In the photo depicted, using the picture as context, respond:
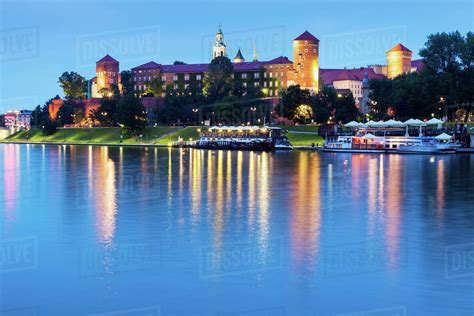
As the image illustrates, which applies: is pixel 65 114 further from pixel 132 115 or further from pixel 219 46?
pixel 219 46

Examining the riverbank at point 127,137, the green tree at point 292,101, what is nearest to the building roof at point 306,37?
the green tree at point 292,101

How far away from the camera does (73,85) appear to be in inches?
5886

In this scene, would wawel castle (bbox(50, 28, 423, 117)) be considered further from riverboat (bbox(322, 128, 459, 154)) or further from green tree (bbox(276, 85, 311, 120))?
riverboat (bbox(322, 128, 459, 154))

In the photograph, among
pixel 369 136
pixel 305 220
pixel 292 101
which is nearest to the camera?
pixel 305 220

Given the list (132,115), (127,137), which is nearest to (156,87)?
(127,137)

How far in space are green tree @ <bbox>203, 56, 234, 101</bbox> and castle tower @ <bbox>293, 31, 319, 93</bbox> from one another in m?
13.7

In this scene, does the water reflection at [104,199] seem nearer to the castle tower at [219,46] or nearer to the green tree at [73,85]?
the green tree at [73,85]

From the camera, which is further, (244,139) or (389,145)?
(244,139)

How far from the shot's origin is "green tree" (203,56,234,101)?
108 m

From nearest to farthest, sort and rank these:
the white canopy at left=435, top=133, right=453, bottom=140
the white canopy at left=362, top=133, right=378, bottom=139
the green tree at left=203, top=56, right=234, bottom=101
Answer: the white canopy at left=435, top=133, right=453, bottom=140 < the white canopy at left=362, top=133, right=378, bottom=139 < the green tree at left=203, top=56, right=234, bottom=101

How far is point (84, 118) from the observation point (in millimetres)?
128750

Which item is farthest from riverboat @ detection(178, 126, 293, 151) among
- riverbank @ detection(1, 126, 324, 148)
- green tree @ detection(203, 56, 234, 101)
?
green tree @ detection(203, 56, 234, 101)

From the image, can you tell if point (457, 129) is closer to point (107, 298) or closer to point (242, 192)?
point (242, 192)

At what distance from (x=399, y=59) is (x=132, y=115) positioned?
6486 centimetres
